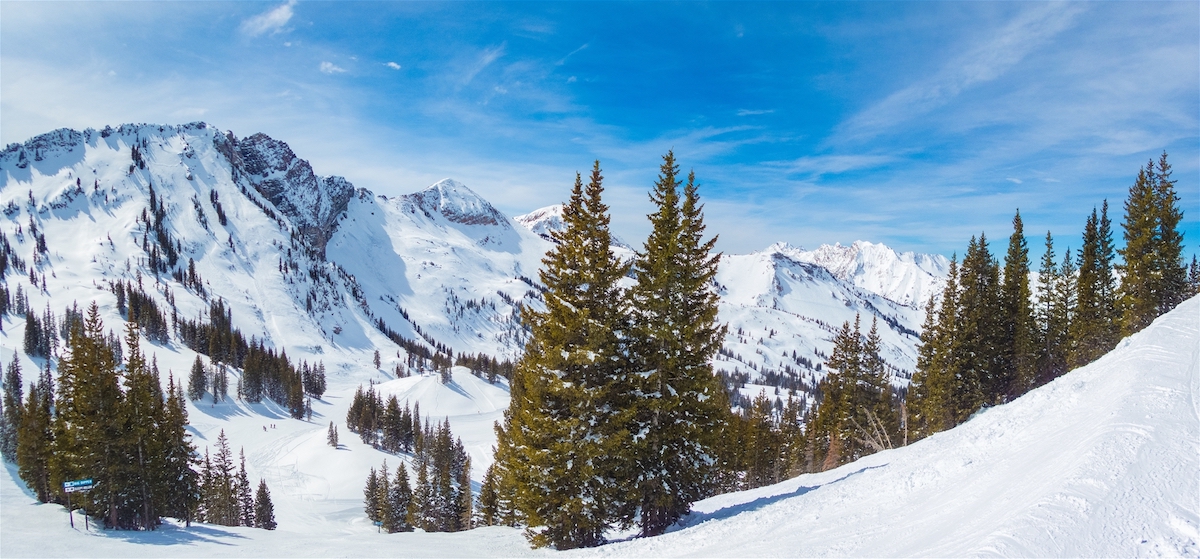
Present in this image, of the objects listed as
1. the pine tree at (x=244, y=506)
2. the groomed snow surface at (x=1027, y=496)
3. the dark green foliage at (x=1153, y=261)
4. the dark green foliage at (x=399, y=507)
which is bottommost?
the dark green foliage at (x=399, y=507)

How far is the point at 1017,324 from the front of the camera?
41.9 m

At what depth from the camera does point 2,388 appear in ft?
354

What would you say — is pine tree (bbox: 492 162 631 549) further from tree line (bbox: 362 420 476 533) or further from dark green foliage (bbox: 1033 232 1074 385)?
tree line (bbox: 362 420 476 533)

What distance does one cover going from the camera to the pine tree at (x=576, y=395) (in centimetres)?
1836

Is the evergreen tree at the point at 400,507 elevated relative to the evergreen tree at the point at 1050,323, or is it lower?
lower

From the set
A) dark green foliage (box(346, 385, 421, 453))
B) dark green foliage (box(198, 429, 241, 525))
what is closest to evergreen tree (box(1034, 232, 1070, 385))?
dark green foliage (box(198, 429, 241, 525))

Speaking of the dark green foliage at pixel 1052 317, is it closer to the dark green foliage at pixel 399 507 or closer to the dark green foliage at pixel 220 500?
the dark green foliage at pixel 399 507

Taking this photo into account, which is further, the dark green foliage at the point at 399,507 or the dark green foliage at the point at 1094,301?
the dark green foliage at the point at 399,507

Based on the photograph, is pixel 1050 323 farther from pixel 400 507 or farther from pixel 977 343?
pixel 400 507

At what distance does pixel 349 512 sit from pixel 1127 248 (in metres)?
89.4

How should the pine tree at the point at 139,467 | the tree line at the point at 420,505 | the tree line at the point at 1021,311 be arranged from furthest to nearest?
1. the tree line at the point at 420,505
2. the tree line at the point at 1021,311
3. the pine tree at the point at 139,467

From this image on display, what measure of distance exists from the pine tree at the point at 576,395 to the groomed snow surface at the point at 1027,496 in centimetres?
181

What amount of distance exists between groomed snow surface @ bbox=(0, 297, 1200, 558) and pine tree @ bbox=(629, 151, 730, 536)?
1836 mm

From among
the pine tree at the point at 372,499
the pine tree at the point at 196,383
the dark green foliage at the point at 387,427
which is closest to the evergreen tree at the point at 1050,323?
the pine tree at the point at 372,499
